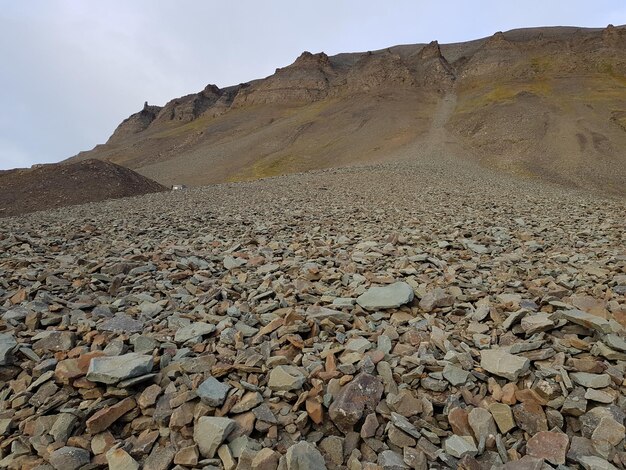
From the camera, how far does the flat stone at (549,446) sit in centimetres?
273

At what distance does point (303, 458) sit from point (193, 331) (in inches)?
91.5

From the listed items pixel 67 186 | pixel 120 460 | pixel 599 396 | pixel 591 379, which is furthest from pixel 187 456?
pixel 67 186

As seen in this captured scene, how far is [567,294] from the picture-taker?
514cm

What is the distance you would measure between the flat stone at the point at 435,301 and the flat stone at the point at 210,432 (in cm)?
304

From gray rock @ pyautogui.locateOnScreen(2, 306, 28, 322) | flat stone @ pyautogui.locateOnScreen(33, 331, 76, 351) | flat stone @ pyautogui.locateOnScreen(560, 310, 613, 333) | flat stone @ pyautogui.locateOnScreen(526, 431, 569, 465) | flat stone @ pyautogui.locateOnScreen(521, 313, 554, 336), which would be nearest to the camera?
flat stone @ pyautogui.locateOnScreen(526, 431, 569, 465)

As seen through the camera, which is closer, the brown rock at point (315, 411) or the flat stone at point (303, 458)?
the flat stone at point (303, 458)

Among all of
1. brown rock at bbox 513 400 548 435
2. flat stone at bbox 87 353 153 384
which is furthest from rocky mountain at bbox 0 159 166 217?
brown rock at bbox 513 400 548 435

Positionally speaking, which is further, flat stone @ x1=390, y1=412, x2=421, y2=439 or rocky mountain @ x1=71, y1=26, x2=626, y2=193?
rocky mountain @ x1=71, y1=26, x2=626, y2=193

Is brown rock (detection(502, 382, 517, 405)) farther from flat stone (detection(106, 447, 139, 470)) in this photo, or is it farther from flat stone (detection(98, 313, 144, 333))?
flat stone (detection(98, 313, 144, 333))

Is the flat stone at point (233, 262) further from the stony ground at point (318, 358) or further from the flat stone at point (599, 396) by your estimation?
the flat stone at point (599, 396)

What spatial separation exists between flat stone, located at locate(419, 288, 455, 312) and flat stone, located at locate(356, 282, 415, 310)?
0.19 m

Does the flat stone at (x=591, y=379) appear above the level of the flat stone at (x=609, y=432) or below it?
above

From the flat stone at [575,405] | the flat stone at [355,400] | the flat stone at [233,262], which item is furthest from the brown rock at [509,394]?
the flat stone at [233,262]

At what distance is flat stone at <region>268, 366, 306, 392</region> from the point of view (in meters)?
3.46
